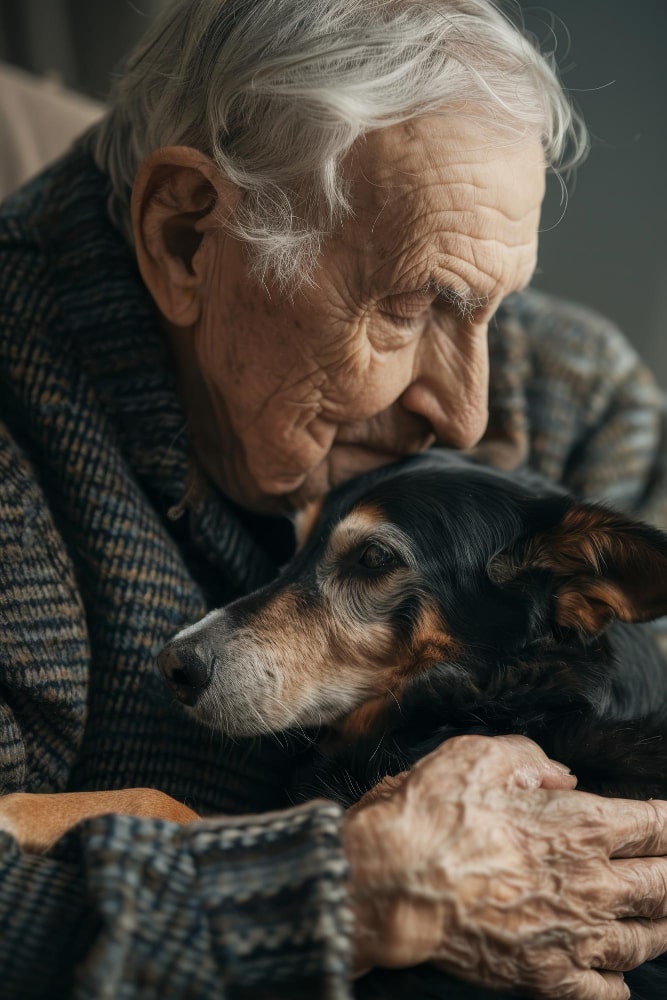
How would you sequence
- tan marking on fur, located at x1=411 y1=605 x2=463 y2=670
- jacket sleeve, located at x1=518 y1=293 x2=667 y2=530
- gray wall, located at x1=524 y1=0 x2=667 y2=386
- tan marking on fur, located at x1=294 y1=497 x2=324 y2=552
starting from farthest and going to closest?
gray wall, located at x1=524 y1=0 x2=667 y2=386 < jacket sleeve, located at x1=518 y1=293 x2=667 y2=530 < tan marking on fur, located at x1=294 y1=497 x2=324 y2=552 < tan marking on fur, located at x1=411 y1=605 x2=463 y2=670

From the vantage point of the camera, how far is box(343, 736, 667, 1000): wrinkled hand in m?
0.86

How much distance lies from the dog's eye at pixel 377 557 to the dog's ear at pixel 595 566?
14 centimetres

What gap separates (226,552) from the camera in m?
1.39

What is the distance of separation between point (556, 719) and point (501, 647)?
0.38 feet

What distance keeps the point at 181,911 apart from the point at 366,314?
0.76 m

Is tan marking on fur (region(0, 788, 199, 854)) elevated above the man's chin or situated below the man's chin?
below

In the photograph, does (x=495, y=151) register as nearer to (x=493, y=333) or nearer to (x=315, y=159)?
(x=315, y=159)

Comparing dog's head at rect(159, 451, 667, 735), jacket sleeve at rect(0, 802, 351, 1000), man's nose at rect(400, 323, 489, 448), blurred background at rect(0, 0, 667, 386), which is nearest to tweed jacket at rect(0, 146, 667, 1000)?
jacket sleeve at rect(0, 802, 351, 1000)

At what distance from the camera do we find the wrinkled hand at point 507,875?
86 cm

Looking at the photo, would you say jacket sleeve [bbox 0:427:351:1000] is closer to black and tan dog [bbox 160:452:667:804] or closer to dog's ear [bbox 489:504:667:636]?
black and tan dog [bbox 160:452:667:804]

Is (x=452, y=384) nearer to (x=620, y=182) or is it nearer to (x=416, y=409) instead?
(x=416, y=409)

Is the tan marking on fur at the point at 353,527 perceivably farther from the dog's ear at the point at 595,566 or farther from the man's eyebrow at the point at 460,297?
the man's eyebrow at the point at 460,297

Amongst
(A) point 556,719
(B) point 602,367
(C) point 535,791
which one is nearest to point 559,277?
(B) point 602,367

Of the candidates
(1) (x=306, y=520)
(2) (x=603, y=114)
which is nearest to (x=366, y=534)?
(1) (x=306, y=520)
